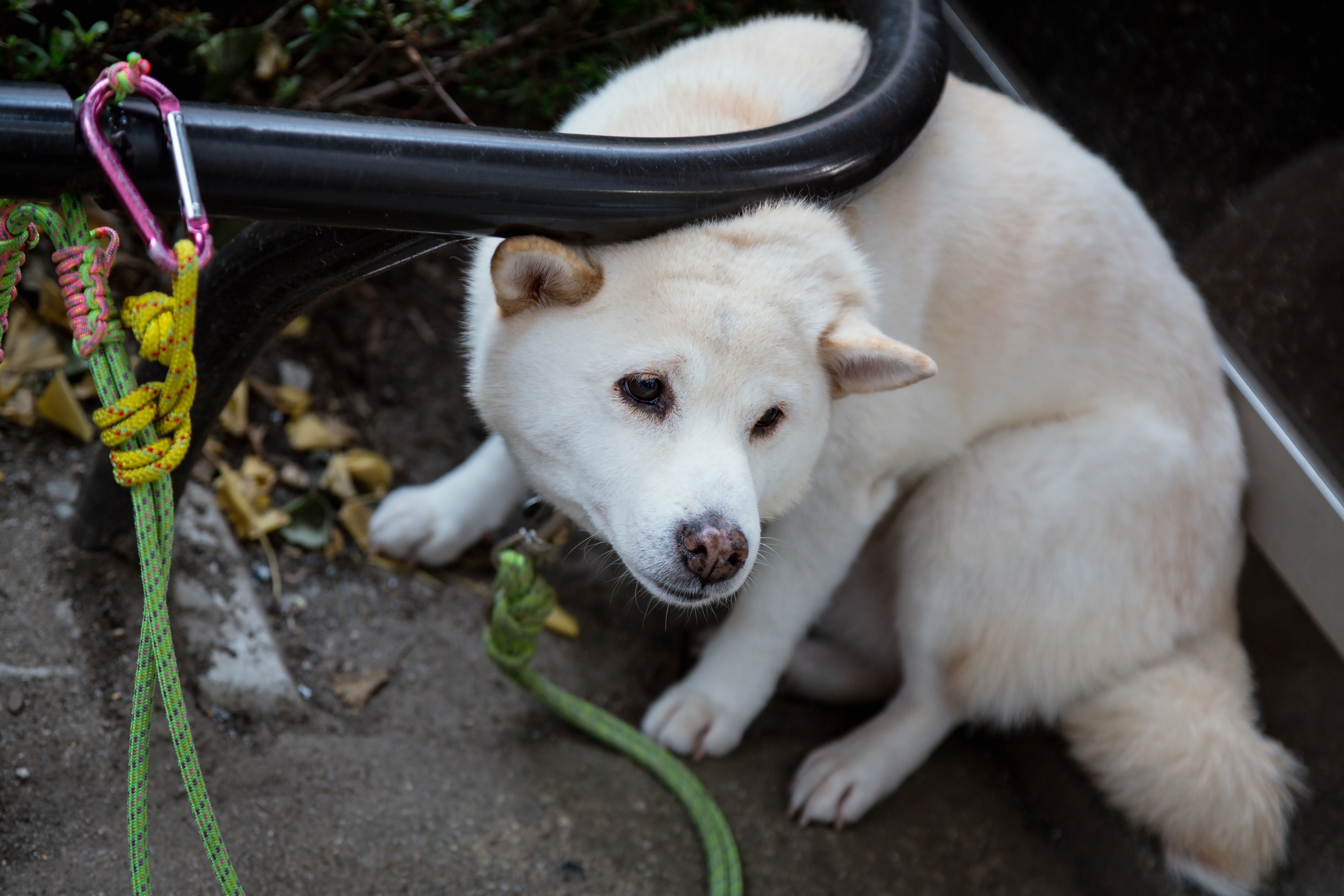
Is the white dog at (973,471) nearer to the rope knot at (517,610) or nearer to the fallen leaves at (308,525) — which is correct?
the fallen leaves at (308,525)

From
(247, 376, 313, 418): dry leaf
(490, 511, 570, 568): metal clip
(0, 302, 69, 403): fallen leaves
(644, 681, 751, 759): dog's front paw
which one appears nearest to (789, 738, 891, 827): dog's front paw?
(644, 681, 751, 759): dog's front paw

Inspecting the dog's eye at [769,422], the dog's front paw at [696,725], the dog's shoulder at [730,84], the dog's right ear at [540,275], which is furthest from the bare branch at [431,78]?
the dog's front paw at [696,725]

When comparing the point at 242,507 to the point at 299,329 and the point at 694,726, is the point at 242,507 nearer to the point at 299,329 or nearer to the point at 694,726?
the point at 299,329

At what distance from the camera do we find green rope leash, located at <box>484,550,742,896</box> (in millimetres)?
1782

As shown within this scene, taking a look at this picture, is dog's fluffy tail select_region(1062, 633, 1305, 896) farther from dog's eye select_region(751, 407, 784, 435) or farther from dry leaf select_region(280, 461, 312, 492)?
dry leaf select_region(280, 461, 312, 492)

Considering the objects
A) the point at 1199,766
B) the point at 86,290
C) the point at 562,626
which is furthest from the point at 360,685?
the point at 1199,766

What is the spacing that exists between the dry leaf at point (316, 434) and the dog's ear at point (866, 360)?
1.31 metres

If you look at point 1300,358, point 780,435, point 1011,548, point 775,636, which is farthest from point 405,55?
point 1300,358

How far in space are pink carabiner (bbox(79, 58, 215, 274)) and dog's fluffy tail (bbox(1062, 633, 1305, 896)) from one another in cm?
183

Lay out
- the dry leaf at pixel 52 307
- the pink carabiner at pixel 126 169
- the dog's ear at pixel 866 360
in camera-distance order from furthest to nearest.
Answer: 1. the dry leaf at pixel 52 307
2. the dog's ear at pixel 866 360
3. the pink carabiner at pixel 126 169

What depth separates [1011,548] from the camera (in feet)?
6.58

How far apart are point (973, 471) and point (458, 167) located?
1.26 metres

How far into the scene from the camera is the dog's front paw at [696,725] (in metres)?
2.05

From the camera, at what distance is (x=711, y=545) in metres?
1.34
